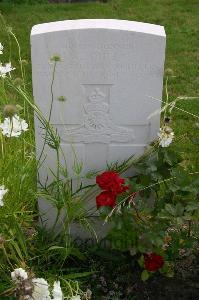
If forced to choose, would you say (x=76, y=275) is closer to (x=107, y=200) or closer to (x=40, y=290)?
(x=107, y=200)

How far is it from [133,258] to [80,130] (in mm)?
635

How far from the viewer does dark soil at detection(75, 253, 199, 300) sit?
2553mm

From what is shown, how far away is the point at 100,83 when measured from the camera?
8.20 feet

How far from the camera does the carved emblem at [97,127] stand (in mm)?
2539

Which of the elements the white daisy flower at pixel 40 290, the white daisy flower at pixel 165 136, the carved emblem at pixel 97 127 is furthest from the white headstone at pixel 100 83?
the white daisy flower at pixel 40 290

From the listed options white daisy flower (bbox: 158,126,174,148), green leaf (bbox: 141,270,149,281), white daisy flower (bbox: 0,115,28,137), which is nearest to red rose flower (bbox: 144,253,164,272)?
green leaf (bbox: 141,270,149,281)

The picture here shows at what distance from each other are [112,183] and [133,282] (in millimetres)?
501

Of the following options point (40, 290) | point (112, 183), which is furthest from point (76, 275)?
point (40, 290)

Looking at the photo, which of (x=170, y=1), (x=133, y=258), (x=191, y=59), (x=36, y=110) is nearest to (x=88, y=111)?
(x=36, y=110)

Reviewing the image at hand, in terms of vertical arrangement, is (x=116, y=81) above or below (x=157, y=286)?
above

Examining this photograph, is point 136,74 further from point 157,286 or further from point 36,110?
point 157,286

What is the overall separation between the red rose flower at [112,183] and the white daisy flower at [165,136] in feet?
0.78

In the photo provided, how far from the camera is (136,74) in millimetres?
2480

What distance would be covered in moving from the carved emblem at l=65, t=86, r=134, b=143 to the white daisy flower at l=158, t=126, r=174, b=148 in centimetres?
18
